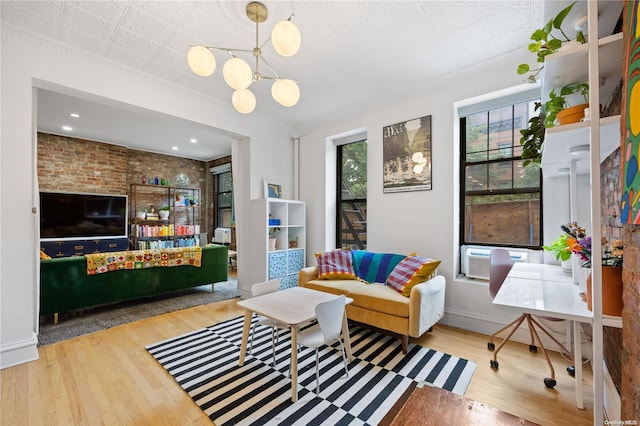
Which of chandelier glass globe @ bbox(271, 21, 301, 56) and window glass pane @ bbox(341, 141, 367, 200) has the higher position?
chandelier glass globe @ bbox(271, 21, 301, 56)

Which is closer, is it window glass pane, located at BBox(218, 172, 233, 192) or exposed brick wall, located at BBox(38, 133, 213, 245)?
exposed brick wall, located at BBox(38, 133, 213, 245)

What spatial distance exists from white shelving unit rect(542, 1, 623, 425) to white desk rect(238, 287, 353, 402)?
1433 mm

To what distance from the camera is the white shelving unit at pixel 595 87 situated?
1.07 m

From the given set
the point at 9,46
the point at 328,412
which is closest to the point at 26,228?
the point at 9,46

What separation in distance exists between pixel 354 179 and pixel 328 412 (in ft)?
10.6

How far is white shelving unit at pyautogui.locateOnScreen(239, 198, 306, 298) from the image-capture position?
12.8 feet

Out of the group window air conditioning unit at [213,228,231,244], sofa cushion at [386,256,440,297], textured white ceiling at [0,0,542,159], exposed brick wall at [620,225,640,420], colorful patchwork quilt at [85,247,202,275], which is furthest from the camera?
window air conditioning unit at [213,228,231,244]

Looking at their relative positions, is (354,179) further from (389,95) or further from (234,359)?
(234,359)

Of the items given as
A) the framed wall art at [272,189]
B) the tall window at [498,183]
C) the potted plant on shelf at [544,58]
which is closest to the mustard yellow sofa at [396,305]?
the tall window at [498,183]

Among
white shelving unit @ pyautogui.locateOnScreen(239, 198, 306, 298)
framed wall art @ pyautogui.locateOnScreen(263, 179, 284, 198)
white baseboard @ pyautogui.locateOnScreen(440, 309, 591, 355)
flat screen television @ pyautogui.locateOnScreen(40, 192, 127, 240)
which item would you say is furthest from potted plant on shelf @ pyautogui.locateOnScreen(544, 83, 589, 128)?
flat screen television @ pyautogui.locateOnScreen(40, 192, 127, 240)

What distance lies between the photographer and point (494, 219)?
9.93 feet

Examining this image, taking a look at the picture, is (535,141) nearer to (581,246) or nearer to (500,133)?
(500,133)

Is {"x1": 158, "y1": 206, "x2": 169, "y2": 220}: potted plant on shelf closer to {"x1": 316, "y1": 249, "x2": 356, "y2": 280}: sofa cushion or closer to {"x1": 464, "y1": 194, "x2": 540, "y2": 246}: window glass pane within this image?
{"x1": 316, "y1": 249, "x2": 356, "y2": 280}: sofa cushion

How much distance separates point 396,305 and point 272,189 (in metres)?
2.74
